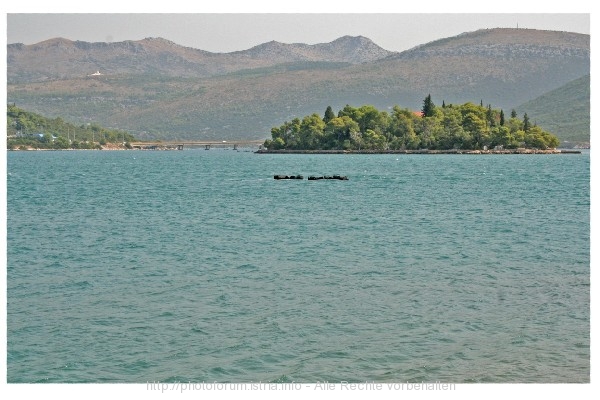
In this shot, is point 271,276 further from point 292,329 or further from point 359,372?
point 359,372

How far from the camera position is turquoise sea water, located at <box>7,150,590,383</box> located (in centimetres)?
2198

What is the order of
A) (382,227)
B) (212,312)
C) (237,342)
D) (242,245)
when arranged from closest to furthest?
(237,342) < (212,312) < (242,245) < (382,227)

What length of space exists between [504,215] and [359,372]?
133ft

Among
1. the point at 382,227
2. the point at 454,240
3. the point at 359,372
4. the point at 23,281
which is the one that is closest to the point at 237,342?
the point at 359,372

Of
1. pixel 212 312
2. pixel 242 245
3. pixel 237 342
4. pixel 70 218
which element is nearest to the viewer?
pixel 237 342

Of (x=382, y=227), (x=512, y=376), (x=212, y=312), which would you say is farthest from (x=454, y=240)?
(x=512, y=376)

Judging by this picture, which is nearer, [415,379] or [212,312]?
[415,379]

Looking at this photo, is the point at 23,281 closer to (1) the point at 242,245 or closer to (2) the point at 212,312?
(2) the point at 212,312

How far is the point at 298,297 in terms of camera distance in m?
28.9

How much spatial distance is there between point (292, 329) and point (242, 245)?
18.5 metres

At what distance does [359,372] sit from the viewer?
21.4 m

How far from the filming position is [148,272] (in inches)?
1345

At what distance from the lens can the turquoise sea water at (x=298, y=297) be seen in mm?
21984
